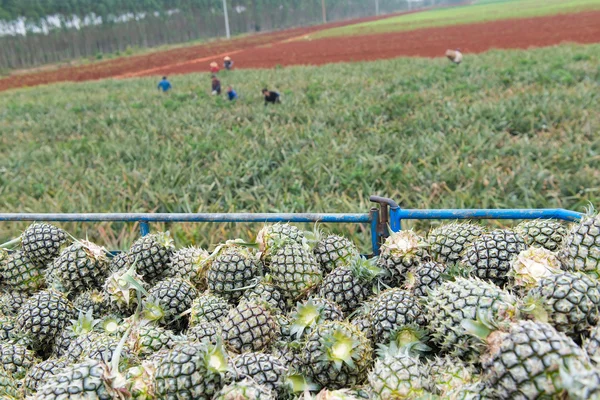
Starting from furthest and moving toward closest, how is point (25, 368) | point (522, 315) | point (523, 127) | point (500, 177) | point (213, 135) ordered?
point (213, 135)
point (523, 127)
point (500, 177)
point (25, 368)
point (522, 315)

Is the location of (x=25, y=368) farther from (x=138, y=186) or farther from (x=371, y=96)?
(x=371, y=96)

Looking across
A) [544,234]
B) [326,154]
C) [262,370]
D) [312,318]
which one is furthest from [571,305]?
[326,154]

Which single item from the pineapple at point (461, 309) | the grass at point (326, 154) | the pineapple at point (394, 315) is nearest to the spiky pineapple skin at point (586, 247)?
the pineapple at point (461, 309)

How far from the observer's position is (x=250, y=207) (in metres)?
5.94

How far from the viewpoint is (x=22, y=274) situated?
2.72m

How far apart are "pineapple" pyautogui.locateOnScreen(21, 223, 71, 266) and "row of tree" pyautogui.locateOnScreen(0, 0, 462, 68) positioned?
61832 mm

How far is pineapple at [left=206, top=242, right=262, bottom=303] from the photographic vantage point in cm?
217

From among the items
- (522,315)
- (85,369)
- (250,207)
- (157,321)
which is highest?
(522,315)

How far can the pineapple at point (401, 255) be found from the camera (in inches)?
84.9

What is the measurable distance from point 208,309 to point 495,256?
1197 millimetres

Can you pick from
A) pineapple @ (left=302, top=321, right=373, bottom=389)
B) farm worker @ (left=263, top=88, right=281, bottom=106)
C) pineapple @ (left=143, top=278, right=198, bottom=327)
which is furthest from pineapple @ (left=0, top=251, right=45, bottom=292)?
farm worker @ (left=263, top=88, right=281, bottom=106)

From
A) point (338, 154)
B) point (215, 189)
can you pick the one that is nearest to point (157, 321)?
point (215, 189)

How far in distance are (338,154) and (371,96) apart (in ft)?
16.1

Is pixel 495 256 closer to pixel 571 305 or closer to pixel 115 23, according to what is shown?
pixel 571 305
